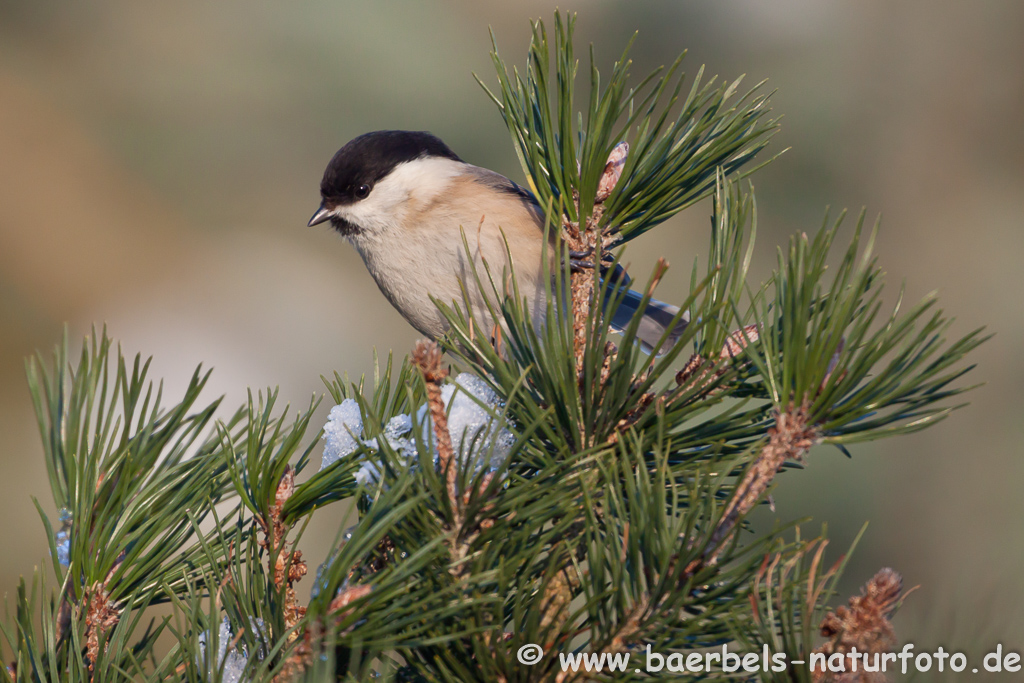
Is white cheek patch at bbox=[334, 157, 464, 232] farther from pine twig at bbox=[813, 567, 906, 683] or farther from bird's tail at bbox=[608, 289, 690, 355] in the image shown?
pine twig at bbox=[813, 567, 906, 683]

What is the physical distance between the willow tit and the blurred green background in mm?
1018

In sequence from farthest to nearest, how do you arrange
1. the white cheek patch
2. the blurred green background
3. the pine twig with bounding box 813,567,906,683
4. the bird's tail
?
the blurred green background
the white cheek patch
the bird's tail
the pine twig with bounding box 813,567,906,683

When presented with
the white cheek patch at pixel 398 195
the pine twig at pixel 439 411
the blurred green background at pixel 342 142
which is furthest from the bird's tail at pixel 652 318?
the blurred green background at pixel 342 142

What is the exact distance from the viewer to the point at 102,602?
0.42m

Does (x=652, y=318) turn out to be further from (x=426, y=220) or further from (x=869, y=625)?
(x=869, y=625)

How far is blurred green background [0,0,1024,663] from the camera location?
228 centimetres

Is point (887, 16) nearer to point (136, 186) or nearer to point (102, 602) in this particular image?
point (136, 186)

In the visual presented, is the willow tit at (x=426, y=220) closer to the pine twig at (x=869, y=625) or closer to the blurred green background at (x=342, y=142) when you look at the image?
the pine twig at (x=869, y=625)

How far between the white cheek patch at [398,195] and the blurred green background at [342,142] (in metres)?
1.01

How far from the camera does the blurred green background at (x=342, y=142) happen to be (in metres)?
2.28

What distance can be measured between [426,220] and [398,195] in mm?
98

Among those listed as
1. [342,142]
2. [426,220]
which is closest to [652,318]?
[426,220]

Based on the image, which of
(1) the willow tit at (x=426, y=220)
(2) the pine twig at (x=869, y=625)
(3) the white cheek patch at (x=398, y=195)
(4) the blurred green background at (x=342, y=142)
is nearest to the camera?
(2) the pine twig at (x=869, y=625)

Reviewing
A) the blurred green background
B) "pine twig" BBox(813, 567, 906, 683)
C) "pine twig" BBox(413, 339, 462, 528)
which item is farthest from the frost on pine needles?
the blurred green background
